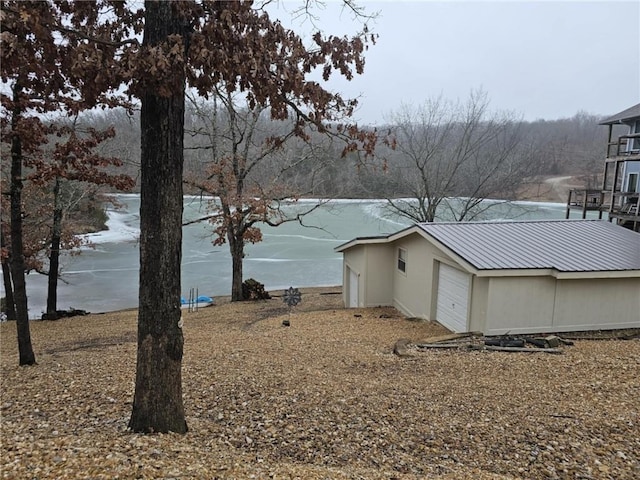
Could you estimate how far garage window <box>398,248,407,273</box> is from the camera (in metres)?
12.6

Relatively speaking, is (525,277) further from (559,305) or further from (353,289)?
(353,289)

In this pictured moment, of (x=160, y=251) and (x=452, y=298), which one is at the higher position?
(x=160, y=251)

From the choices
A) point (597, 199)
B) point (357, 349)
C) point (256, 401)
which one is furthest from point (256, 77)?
point (597, 199)

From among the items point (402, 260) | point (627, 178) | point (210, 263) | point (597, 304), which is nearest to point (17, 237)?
point (402, 260)

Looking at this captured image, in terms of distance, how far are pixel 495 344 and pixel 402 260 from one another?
486 cm

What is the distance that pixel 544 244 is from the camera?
1041 cm

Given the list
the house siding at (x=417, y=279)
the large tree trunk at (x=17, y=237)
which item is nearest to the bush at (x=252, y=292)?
the house siding at (x=417, y=279)

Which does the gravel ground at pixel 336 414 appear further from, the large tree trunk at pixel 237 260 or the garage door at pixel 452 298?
the large tree trunk at pixel 237 260

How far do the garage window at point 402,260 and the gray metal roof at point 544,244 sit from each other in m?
1.59

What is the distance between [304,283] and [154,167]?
1829cm

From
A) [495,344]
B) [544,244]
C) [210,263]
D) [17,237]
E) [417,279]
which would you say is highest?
[17,237]

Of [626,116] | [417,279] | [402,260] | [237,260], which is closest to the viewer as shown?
[417,279]

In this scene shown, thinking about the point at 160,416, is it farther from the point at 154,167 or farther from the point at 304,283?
the point at 304,283

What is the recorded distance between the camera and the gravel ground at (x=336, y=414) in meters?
3.35
